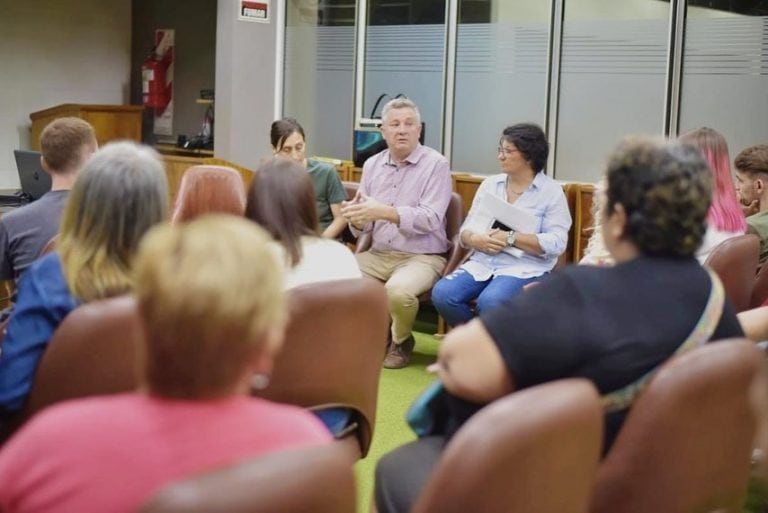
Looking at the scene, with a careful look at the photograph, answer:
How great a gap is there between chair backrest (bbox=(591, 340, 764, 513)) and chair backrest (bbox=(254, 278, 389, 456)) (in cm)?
83

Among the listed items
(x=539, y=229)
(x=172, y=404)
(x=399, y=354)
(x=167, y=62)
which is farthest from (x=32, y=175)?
(x=167, y=62)

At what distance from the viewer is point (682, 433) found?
1.72 metres

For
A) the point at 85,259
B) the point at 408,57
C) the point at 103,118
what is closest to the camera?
the point at 85,259

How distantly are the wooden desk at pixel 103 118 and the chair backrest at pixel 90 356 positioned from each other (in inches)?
260

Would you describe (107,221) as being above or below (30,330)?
above

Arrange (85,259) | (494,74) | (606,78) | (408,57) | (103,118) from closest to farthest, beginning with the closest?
1. (85,259)
2. (606,78)
3. (494,74)
4. (408,57)
5. (103,118)

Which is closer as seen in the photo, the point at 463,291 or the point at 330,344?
the point at 330,344

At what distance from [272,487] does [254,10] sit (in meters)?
6.49

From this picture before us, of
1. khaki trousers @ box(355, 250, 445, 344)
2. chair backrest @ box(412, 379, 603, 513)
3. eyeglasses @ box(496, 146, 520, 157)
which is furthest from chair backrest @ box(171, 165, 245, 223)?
chair backrest @ box(412, 379, 603, 513)

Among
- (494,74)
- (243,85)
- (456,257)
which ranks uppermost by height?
(494,74)

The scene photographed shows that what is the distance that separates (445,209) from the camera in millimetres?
4855

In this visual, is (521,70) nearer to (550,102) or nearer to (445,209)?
(550,102)

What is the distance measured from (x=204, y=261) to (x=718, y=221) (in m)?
2.75

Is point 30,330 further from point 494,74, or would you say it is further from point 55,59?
point 55,59
